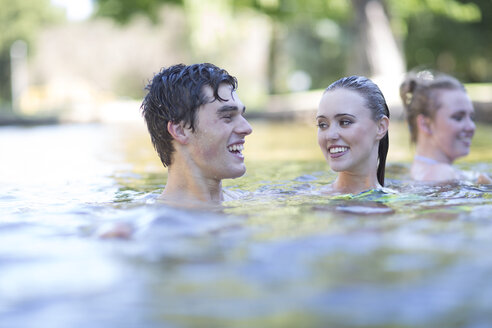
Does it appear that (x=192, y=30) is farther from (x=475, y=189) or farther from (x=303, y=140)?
(x=475, y=189)

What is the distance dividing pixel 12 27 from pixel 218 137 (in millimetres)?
42025

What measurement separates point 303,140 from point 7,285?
8590mm

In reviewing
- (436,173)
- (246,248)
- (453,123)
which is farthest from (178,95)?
(453,123)

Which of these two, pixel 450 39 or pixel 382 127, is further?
pixel 450 39

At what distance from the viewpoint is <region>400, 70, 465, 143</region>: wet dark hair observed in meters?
5.75

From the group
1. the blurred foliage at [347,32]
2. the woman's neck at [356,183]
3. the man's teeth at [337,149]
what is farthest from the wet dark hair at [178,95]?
the blurred foliage at [347,32]

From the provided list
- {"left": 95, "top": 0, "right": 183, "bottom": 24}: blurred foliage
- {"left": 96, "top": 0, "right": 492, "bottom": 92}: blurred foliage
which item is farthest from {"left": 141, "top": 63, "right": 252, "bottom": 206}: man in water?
{"left": 95, "top": 0, "right": 183, "bottom": 24}: blurred foliage

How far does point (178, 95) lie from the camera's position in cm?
409

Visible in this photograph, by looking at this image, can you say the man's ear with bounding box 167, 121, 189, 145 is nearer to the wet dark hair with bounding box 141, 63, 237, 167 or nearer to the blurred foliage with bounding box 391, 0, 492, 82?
the wet dark hair with bounding box 141, 63, 237, 167

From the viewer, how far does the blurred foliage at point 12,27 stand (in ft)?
136

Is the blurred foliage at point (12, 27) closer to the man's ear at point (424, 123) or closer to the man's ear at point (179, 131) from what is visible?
the man's ear at point (424, 123)

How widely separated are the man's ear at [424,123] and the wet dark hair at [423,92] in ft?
0.10

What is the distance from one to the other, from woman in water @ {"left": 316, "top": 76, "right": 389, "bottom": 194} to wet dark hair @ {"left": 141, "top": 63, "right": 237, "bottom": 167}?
0.75 metres

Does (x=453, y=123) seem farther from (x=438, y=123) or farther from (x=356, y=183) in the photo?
(x=356, y=183)
